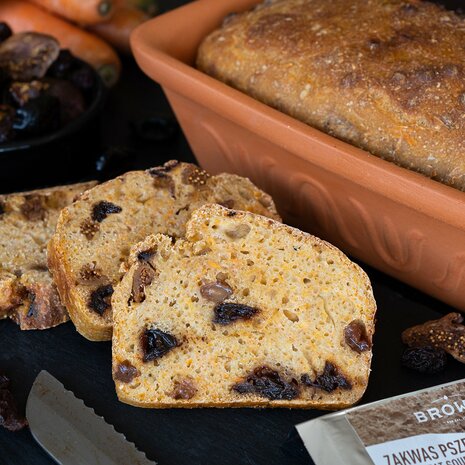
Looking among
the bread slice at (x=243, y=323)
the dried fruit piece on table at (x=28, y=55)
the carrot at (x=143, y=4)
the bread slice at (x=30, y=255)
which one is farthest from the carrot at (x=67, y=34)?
the bread slice at (x=243, y=323)

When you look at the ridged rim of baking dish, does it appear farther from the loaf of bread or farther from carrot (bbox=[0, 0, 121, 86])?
carrot (bbox=[0, 0, 121, 86])

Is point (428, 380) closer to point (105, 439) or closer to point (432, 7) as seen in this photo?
point (105, 439)

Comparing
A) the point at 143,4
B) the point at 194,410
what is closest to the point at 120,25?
the point at 143,4

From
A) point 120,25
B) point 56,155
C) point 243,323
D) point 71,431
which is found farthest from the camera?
point 120,25

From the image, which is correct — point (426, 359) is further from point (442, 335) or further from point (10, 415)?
point (10, 415)

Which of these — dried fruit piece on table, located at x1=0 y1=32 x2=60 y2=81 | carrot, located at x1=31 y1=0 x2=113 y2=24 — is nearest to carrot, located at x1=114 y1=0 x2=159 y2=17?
carrot, located at x1=31 y1=0 x2=113 y2=24

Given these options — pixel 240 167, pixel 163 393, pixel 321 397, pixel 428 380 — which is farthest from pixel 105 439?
pixel 240 167
